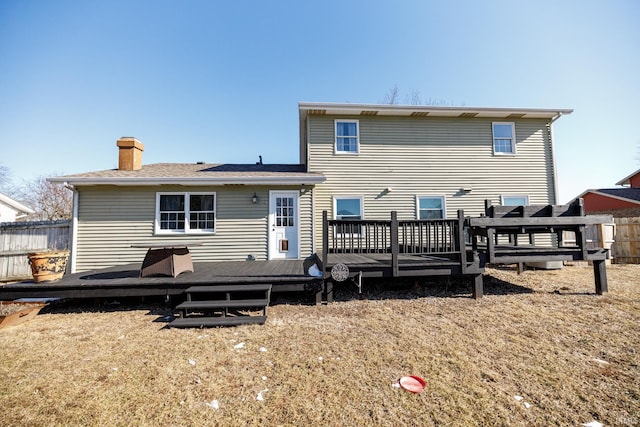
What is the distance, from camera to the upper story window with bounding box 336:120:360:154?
30.2 feet

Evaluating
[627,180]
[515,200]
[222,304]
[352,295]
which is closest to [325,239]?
[352,295]

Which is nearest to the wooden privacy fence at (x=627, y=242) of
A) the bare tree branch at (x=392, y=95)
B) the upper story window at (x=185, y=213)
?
the bare tree branch at (x=392, y=95)

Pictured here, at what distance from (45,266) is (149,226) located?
2.87 metres

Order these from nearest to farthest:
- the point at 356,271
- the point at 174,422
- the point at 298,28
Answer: the point at 174,422 < the point at 356,271 < the point at 298,28

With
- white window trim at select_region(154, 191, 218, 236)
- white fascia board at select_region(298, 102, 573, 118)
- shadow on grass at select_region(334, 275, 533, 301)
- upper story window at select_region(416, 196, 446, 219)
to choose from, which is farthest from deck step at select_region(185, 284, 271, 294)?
upper story window at select_region(416, 196, 446, 219)

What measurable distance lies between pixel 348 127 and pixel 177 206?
6.24 metres

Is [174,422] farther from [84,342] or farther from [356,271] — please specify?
[356,271]

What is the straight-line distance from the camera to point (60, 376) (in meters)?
2.82

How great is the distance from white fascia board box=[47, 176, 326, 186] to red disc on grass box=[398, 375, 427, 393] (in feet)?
19.4

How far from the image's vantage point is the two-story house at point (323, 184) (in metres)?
7.86

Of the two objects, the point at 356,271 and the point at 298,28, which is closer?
the point at 356,271

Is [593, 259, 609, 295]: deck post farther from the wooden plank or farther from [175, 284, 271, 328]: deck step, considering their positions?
[175, 284, 271, 328]: deck step

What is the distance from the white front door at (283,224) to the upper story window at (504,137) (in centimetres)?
777

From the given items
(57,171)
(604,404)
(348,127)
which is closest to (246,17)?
(348,127)
